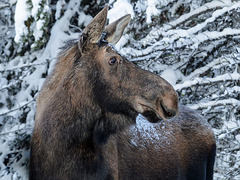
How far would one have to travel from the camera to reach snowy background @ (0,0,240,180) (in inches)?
183

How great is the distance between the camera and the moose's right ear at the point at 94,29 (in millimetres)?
3318

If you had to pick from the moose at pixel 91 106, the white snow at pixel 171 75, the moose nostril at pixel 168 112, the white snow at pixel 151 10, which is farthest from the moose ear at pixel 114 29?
the white snow at pixel 171 75

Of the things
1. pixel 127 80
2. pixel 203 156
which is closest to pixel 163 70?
pixel 203 156

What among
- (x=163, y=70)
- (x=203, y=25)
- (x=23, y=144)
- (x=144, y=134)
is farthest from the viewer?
(x=163, y=70)

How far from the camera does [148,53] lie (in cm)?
575

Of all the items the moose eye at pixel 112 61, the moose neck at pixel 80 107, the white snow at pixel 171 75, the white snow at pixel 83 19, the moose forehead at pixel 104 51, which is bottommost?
the white snow at pixel 171 75

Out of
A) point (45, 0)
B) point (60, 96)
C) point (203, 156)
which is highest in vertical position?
point (45, 0)

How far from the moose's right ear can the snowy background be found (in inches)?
45.0

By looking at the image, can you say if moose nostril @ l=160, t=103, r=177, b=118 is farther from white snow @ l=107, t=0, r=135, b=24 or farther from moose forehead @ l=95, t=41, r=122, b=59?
white snow @ l=107, t=0, r=135, b=24

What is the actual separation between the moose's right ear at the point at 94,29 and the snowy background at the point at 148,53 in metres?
1.14

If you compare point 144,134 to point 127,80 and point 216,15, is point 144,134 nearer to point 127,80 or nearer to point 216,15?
point 127,80

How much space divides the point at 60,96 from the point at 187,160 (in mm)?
1918

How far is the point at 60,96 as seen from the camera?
11.5 feet

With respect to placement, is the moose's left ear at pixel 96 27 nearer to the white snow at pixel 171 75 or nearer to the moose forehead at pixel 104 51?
the moose forehead at pixel 104 51
